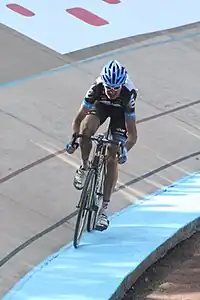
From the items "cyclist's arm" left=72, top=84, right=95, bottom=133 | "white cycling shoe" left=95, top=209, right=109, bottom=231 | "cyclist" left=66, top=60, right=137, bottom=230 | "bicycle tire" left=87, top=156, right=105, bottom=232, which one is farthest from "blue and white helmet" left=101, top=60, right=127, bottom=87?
"white cycling shoe" left=95, top=209, right=109, bottom=231

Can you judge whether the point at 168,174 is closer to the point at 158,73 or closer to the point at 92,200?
the point at 92,200

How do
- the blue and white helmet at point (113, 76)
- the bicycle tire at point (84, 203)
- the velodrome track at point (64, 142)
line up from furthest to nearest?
the velodrome track at point (64, 142)
the bicycle tire at point (84, 203)
the blue and white helmet at point (113, 76)

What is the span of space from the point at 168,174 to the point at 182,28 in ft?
17.0

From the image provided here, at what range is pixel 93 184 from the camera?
7.92 m

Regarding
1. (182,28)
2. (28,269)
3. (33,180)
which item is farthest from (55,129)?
(182,28)

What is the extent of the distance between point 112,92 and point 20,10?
6.60 meters

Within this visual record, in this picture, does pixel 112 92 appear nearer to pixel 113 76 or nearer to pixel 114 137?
pixel 113 76

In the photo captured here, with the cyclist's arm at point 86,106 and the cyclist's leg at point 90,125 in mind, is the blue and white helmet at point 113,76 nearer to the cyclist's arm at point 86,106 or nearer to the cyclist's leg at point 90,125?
the cyclist's arm at point 86,106

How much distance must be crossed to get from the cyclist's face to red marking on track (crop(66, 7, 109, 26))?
20.9ft

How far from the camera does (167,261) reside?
805cm

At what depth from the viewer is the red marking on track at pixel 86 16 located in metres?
14.1

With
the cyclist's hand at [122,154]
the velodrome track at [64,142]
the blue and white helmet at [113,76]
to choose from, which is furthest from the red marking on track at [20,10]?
the cyclist's hand at [122,154]

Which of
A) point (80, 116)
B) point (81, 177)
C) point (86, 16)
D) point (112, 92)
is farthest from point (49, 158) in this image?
point (86, 16)

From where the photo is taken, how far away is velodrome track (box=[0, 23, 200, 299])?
8180mm
